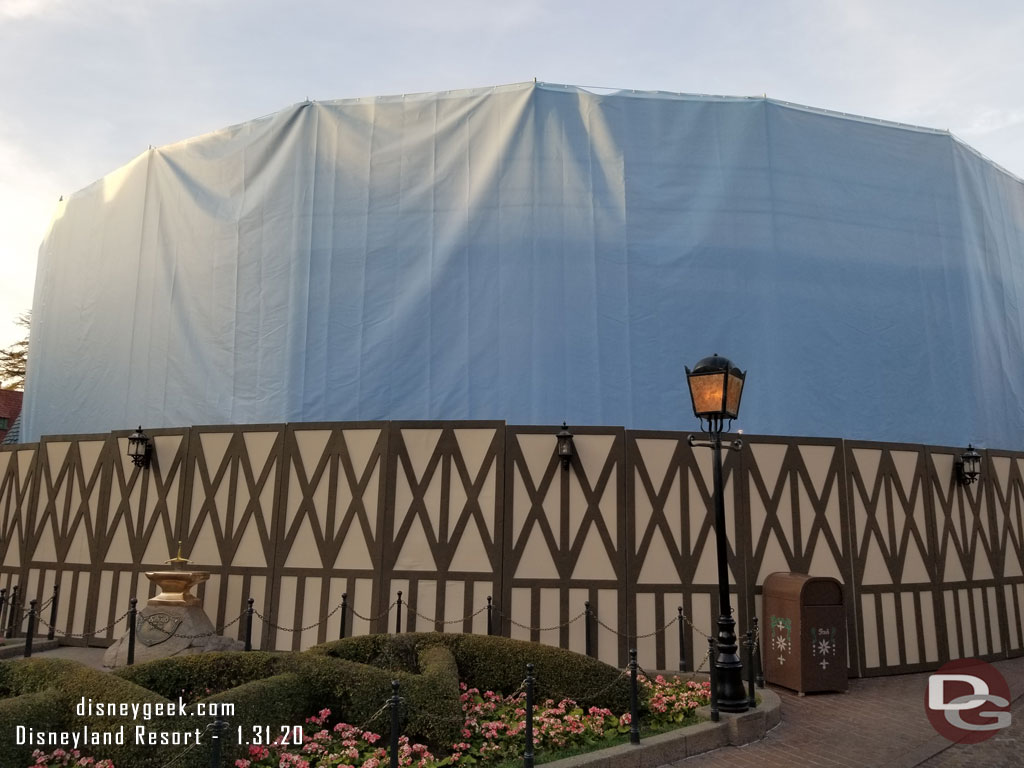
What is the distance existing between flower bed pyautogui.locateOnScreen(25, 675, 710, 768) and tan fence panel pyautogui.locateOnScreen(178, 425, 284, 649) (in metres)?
4.18

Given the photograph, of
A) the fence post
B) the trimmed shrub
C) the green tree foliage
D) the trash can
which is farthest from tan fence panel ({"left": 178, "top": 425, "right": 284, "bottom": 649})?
the green tree foliage

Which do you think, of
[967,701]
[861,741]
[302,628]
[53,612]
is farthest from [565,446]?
[53,612]

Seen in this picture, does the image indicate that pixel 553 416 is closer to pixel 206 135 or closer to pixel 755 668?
pixel 755 668

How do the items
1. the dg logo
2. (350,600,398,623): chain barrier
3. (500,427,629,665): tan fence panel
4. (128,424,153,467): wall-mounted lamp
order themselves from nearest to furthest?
the dg logo, (500,427,629,665): tan fence panel, (350,600,398,623): chain barrier, (128,424,153,467): wall-mounted lamp

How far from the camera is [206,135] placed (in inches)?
640

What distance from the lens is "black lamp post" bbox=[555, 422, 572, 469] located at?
9.99 meters

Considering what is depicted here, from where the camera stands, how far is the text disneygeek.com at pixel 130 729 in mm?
5031

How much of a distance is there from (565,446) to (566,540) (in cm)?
127

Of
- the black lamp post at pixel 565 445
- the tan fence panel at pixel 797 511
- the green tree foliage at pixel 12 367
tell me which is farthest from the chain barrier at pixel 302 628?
the green tree foliage at pixel 12 367

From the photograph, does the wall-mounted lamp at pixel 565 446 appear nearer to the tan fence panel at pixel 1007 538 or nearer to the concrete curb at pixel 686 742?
the concrete curb at pixel 686 742

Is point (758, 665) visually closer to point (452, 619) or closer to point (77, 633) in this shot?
point (452, 619)

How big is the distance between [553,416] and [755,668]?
5548 millimetres

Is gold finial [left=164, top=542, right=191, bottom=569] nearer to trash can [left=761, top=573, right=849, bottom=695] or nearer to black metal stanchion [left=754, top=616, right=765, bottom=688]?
black metal stanchion [left=754, top=616, right=765, bottom=688]

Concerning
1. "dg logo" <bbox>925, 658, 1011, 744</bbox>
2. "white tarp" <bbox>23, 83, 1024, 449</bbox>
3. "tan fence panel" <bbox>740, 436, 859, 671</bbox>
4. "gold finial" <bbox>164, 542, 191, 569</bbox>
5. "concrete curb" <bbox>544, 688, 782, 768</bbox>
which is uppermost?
"white tarp" <bbox>23, 83, 1024, 449</bbox>
